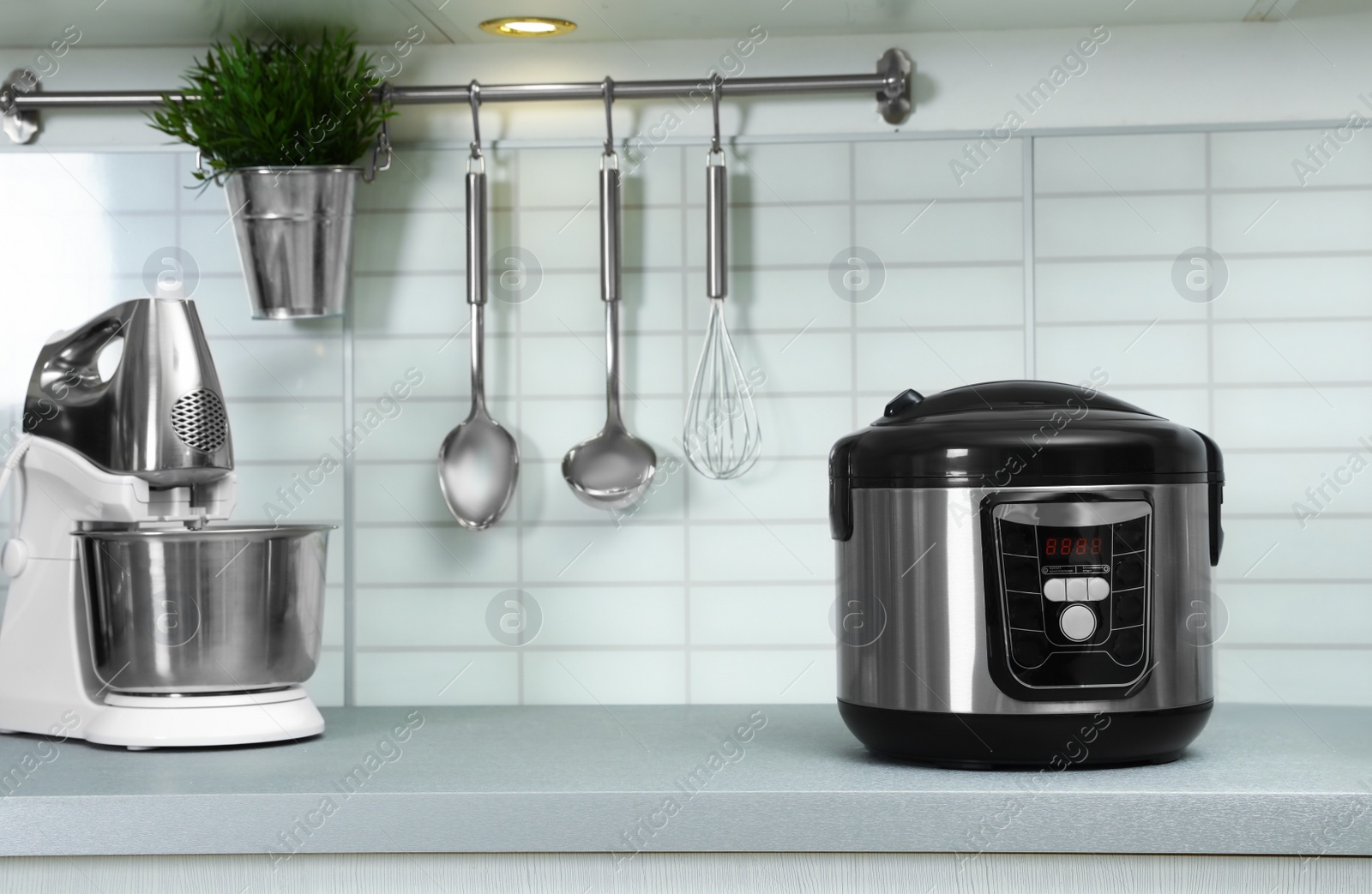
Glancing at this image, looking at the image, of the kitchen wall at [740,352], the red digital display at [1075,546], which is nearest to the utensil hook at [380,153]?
the kitchen wall at [740,352]

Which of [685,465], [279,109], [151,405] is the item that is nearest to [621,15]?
[279,109]

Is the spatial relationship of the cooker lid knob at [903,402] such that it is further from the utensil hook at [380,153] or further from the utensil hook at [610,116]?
the utensil hook at [380,153]

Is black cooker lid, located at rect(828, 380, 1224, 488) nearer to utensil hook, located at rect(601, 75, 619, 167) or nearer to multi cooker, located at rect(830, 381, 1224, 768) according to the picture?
multi cooker, located at rect(830, 381, 1224, 768)

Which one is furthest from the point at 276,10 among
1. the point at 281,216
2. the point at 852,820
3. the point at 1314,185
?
the point at 1314,185

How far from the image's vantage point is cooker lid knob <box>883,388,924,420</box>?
99cm

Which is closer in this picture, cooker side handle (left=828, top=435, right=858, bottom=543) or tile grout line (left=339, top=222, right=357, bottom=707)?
cooker side handle (left=828, top=435, right=858, bottom=543)

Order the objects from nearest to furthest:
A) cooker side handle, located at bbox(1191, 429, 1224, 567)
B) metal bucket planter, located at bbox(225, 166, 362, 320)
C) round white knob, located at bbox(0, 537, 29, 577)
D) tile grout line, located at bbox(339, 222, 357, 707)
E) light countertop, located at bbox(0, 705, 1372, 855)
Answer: light countertop, located at bbox(0, 705, 1372, 855) → cooker side handle, located at bbox(1191, 429, 1224, 567) → round white knob, located at bbox(0, 537, 29, 577) → metal bucket planter, located at bbox(225, 166, 362, 320) → tile grout line, located at bbox(339, 222, 357, 707)

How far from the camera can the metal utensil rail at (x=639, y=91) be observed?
124cm

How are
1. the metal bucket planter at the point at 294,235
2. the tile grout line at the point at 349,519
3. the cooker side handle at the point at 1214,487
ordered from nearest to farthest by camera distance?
the cooker side handle at the point at 1214,487
the metal bucket planter at the point at 294,235
the tile grout line at the point at 349,519

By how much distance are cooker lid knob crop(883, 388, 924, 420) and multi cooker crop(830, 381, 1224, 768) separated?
0.19ft

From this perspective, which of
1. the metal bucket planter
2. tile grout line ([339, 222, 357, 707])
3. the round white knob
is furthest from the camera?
tile grout line ([339, 222, 357, 707])

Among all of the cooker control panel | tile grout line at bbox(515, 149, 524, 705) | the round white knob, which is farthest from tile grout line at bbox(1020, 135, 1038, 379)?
the round white knob

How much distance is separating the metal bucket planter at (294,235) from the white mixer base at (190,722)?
0.39 m

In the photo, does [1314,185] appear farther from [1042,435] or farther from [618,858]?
[618,858]
